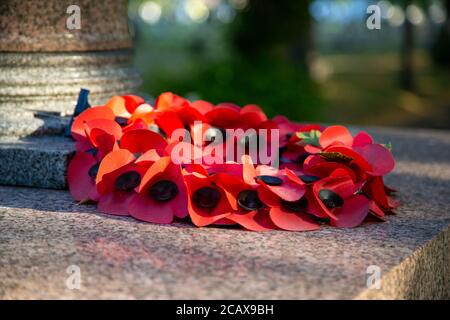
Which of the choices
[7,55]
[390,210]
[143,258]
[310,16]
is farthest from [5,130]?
[310,16]

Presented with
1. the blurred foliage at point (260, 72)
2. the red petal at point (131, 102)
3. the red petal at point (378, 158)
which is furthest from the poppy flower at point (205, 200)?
the blurred foliage at point (260, 72)

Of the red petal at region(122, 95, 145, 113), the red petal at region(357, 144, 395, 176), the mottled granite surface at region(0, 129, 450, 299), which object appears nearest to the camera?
the mottled granite surface at region(0, 129, 450, 299)

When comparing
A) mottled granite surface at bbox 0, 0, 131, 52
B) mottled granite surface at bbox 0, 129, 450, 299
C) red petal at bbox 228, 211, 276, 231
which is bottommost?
mottled granite surface at bbox 0, 129, 450, 299

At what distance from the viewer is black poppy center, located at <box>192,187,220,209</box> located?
115 inches

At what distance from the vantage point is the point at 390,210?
3248mm

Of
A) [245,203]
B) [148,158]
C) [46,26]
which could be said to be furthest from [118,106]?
[245,203]

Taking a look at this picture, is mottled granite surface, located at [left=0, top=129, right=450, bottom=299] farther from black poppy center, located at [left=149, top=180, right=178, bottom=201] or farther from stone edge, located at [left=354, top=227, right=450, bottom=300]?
black poppy center, located at [left=149, top=180, right=178, bottom=201]

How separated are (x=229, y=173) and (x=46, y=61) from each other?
157cm

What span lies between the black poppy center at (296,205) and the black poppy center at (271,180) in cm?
8

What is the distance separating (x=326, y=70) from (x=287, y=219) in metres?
18.1

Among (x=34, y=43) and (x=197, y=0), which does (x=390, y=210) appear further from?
(x=197, y=0)

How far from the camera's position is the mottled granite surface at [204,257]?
87.0 inches

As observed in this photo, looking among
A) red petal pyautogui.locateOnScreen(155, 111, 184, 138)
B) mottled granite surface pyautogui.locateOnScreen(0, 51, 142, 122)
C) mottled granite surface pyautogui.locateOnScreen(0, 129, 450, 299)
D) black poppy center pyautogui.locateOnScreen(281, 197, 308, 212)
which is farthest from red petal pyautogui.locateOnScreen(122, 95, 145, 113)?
black poppy center pyautogui.locateOnScreen(281, 197, 308, 212)

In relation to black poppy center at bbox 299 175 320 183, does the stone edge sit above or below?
below
